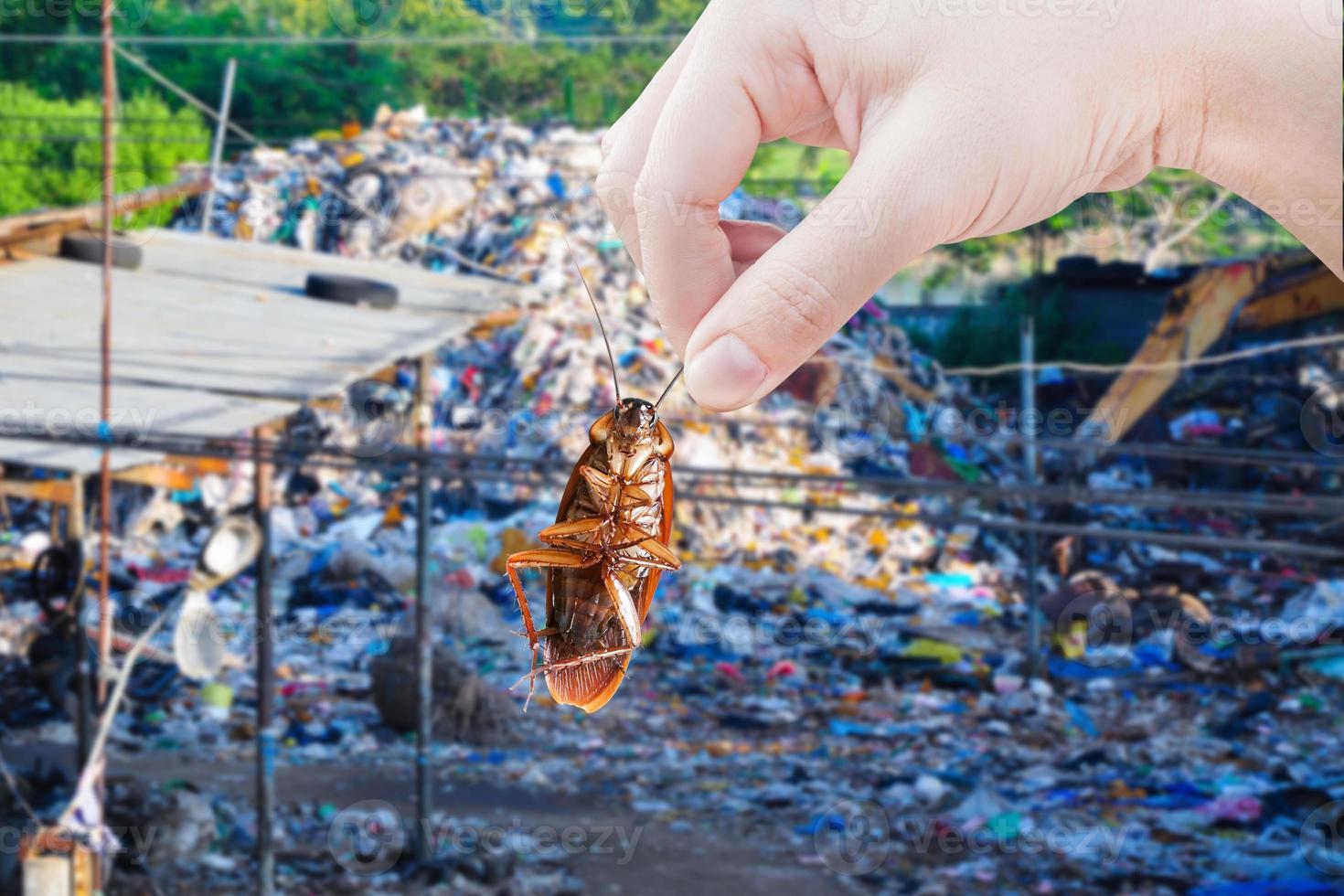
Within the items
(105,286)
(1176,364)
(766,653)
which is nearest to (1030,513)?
(1176,364)

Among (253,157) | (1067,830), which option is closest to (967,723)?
(1067,830)

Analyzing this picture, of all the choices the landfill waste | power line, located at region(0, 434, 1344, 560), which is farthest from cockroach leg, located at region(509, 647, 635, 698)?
the landfill waste

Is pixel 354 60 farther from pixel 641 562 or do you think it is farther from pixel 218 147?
pixel 641 562

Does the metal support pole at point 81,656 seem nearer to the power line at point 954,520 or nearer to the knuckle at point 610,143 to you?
the power line at point 954,520

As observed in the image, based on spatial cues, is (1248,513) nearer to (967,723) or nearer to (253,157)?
(967,723)

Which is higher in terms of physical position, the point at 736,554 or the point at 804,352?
the point at 804,352

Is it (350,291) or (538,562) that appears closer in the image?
(538,562)

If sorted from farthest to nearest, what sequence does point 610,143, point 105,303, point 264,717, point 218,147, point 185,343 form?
point 218,147
point 185,343
point 264,717
point 105,303
point 610,143

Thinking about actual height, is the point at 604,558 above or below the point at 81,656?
above
